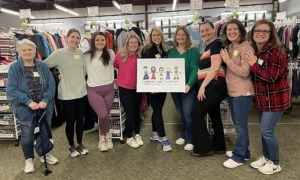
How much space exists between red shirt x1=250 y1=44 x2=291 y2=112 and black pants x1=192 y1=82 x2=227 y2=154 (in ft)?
1.43

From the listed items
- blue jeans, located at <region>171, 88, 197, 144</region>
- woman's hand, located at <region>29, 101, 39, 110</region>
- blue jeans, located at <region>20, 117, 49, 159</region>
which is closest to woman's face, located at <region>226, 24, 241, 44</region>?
blue jeans, located at <region>171, 88, 197, 144</region>

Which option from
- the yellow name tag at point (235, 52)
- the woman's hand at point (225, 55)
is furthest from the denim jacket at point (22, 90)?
the yellow name tag at point (235, 52)

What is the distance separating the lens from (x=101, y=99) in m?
3.17

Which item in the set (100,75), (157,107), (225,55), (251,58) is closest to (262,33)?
(251,58)

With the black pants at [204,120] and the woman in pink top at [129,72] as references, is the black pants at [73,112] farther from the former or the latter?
the black pants at [204,120]

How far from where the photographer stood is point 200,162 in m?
2.92

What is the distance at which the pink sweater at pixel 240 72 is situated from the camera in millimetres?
2469

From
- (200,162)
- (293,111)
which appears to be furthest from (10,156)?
(293,111)

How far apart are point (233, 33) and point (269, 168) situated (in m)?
1.43

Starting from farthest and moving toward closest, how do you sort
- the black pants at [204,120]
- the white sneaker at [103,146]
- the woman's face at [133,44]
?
the white sneaker at [103,146]
the woman's face at [133,44]
the black pants at [204,120]

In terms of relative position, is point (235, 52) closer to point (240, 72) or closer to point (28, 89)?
point (240, 72)

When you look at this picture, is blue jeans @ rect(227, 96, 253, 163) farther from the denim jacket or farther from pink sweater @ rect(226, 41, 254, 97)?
the denim jacket

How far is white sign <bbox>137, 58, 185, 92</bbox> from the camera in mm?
3041

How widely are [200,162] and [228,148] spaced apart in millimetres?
592
